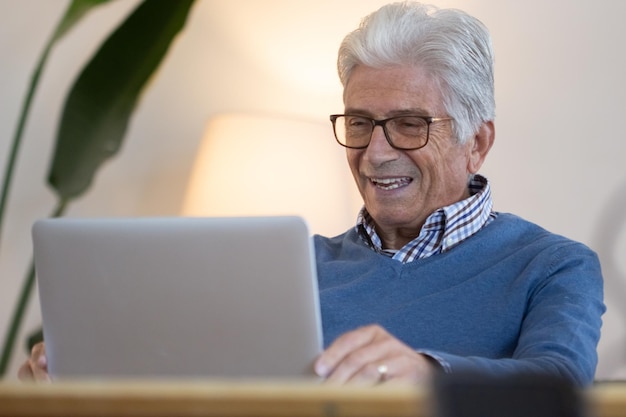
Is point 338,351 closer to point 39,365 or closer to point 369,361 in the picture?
point 369,361

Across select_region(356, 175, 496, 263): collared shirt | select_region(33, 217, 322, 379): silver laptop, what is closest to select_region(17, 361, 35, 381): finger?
select_region(33, 217, 322, 379): silver laptop

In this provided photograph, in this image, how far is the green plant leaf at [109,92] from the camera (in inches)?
84.2

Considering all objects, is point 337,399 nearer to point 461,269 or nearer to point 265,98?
point 461,269

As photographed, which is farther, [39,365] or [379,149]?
[379,149]

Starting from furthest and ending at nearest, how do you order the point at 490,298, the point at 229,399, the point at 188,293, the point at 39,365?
the point at 490,298 → the point at 39,365 → the point at 188,293 → the point at 229,399

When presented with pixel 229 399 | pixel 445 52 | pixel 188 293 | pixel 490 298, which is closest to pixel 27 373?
pixel 188 293

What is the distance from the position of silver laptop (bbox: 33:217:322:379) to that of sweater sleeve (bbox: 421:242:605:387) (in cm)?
24

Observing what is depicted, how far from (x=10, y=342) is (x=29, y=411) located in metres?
1.95

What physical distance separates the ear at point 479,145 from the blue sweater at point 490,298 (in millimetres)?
133

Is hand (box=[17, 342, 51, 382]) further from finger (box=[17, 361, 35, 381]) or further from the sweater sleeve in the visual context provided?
the sweater sleeve

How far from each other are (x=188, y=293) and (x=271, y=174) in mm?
1152

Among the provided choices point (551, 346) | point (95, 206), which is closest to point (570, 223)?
point (551, 346)

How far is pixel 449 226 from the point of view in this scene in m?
1.72

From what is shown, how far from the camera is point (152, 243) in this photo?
1.09 meters
